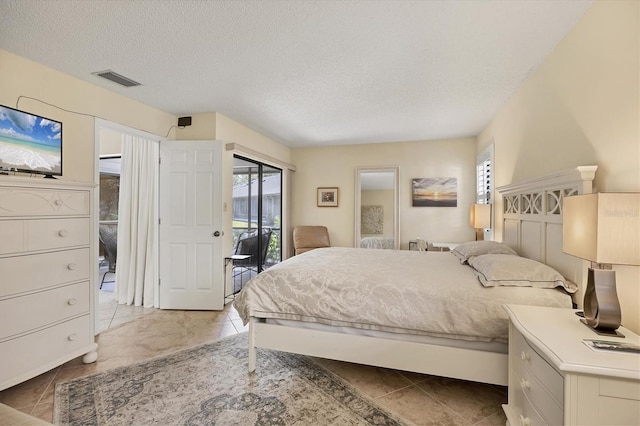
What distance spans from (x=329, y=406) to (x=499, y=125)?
3.58 m

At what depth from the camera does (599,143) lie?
167 centimetres

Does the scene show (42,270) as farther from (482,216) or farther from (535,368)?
(482,216)

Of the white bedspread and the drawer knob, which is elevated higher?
the white bedspread

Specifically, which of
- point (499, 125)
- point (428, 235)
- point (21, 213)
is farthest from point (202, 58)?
point (428, 235)

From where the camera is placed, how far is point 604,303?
128 cm

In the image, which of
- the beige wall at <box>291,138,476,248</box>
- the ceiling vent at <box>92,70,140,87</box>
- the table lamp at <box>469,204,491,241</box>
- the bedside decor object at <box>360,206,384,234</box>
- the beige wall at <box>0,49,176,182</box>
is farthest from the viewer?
the bedside decor object at <box>360,206,384,234</box>

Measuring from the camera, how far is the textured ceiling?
1827 millimetres

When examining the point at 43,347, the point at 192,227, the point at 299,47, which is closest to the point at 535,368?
the point at 299,47

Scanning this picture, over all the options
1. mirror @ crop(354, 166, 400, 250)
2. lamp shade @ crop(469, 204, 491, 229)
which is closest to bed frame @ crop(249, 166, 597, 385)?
lamp shade @ crop(469, 204, 491, 229)

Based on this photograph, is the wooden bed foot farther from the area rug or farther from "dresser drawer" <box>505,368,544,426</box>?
"dresser drawer" <box>505,368,544,426</box>

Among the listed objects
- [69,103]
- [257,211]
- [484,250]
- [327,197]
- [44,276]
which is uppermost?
[69,103]

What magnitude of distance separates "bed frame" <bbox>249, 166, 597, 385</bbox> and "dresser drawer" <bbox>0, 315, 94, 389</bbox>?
1.33 meters

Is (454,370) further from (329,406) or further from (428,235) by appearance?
(428,235)

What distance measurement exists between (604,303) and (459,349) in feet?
2.65
